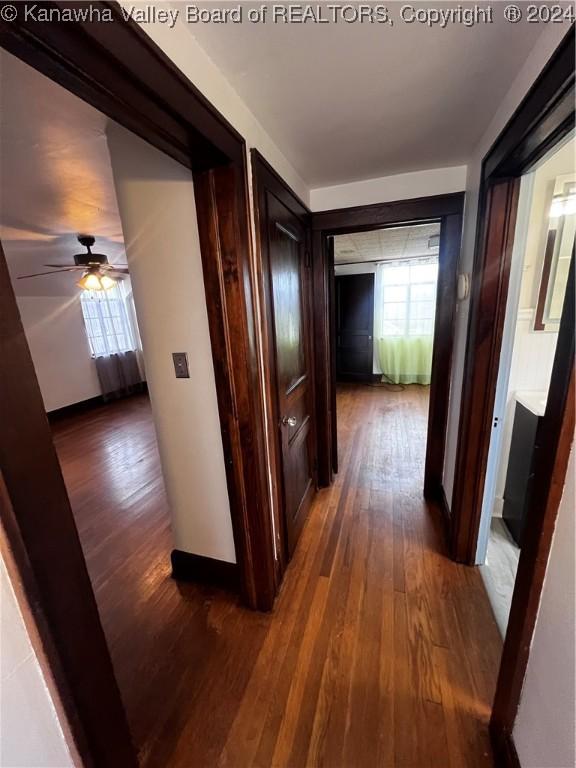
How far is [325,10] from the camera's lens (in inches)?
31.3

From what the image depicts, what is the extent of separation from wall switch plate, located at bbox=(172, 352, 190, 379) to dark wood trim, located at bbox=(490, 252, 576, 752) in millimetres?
1263

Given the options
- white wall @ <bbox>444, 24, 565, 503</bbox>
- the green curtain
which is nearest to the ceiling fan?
white wall @ <bbox>444, 24, 565, 503</bbox>

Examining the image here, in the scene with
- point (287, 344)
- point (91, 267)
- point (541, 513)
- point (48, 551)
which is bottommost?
point (541, 513)

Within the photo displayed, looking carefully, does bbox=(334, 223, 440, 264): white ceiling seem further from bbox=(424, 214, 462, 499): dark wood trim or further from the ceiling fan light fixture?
the ceiling fan light fixture

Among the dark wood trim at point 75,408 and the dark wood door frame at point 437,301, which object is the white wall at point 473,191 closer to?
the dark wood door frame at point 437,301

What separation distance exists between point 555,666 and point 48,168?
2831 mm

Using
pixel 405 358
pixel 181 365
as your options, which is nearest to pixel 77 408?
pixel 181 365

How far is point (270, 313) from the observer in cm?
141

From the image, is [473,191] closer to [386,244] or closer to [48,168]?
[48,168]

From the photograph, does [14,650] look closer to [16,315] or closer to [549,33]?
[16,315]

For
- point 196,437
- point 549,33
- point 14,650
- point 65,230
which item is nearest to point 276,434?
point 196,437

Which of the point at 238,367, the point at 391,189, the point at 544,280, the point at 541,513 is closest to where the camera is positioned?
the point at 541,513

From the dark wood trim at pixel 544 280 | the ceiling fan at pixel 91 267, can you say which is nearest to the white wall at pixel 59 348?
the ceiling fan at pixel 91 267

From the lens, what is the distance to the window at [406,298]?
16.7 ft
